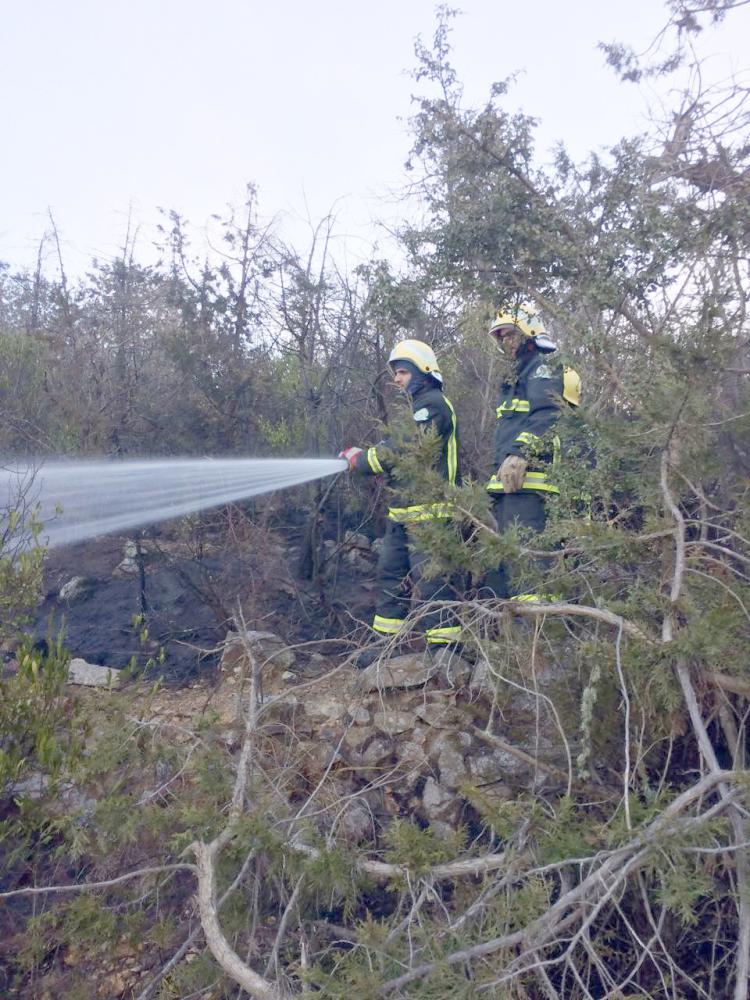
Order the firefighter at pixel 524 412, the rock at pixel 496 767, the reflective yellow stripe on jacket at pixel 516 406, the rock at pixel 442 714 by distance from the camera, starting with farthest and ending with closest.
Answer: the reflective yellow stripe on jacket at pixel 516 406 < the firefighter at pixel 524 412 < the rock at pixel 442 714 < the rock at pixel 496 767

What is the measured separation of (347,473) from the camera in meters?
6.05

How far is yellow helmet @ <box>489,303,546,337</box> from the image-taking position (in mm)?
4719

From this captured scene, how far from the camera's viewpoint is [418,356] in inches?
201

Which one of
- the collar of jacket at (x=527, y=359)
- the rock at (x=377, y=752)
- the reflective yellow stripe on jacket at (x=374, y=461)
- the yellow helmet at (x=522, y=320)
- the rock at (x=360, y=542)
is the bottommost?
the rock at (x=377, y=752)

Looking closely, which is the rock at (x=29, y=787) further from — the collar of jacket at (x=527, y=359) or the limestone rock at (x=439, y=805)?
the collar of jacket at (x=527, y=359)

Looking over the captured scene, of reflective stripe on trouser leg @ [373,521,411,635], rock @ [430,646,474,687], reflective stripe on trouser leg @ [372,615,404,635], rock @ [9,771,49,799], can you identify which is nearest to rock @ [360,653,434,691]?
rock @ [430,646,474,687]

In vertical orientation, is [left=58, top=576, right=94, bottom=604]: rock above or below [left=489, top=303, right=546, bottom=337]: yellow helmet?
below

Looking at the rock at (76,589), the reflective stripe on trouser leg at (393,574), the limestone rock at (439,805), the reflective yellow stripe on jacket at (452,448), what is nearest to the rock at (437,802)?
the limestone rock at (439,805)

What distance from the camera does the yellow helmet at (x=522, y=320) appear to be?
4719 mm

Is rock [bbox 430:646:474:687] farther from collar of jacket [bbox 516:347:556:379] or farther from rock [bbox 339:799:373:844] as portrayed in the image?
collar of jacket [bbox 516:347:556:379]

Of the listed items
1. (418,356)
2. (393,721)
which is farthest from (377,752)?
(418,356)

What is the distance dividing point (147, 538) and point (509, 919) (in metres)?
4.00

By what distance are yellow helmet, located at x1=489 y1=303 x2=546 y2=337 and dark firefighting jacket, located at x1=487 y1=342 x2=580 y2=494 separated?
113 mm

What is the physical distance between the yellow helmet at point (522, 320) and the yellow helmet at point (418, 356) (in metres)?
0.41
